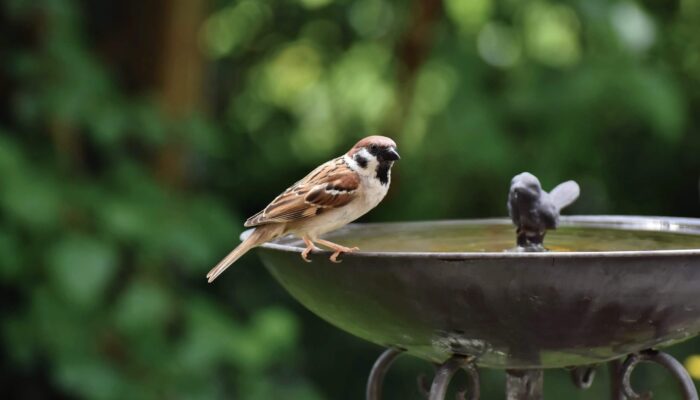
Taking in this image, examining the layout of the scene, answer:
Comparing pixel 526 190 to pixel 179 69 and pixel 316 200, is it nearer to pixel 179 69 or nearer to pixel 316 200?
pixel 316 200

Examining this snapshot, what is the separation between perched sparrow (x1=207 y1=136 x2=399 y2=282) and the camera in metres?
1.86

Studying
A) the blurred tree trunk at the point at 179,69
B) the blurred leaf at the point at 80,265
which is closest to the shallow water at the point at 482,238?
the blurred leaf at the point at 80,265

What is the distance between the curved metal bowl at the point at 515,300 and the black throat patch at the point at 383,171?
0.27 meters

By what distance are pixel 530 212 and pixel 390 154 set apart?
0.27 metres

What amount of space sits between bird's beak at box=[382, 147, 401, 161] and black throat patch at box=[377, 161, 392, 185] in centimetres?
1

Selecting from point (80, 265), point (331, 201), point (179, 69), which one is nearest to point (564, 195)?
point (331, 201)

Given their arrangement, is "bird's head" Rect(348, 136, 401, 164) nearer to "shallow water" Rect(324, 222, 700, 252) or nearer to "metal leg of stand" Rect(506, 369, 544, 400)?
"shallow water" Rect(324, 222, 700, 252)

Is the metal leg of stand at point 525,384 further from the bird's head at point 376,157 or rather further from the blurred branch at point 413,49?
the blurred branch at point 413,49

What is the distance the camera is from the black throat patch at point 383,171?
1881mm

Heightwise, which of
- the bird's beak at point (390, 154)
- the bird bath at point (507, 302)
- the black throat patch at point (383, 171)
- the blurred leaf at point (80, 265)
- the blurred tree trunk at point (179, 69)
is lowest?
the blurred leaf at point (80, 265)

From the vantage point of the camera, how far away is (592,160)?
440 cm

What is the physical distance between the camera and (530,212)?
1855 millimetres

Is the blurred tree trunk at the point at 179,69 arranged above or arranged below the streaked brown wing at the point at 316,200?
above

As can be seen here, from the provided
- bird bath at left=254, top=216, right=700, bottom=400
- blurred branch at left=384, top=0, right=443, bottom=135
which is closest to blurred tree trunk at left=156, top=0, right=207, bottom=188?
blurred branch at left=384, top=0, right=443, bottom=135
